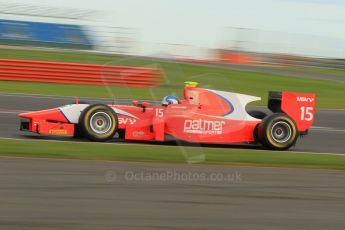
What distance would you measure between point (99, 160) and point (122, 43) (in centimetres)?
2267

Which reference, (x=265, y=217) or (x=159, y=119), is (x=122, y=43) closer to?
(x=159, y=119)

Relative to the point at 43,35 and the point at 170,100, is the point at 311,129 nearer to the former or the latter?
the point at 170,100

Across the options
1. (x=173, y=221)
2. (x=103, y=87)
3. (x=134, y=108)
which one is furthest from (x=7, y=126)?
(x=103, y=87)

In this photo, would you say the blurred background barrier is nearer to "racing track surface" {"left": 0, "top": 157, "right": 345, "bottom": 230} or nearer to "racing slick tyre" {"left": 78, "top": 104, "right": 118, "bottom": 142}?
"racing slick tyre" {"left": 78, "top": 104, "right": 118, "bottom": 142}

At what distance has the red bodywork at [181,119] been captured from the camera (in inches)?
410

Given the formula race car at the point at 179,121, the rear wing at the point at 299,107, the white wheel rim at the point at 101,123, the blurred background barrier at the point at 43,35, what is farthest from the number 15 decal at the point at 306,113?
the blurred background barrier at the point at 43,35

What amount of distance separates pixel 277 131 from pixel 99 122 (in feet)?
9.73

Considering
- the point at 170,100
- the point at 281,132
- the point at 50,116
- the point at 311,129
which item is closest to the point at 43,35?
the point at 311,129

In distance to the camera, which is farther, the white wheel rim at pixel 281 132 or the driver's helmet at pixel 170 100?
the white wheel rim at pixel 281 132

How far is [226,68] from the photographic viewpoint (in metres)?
31.4

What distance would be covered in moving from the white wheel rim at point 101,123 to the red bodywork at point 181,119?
209 millimetres

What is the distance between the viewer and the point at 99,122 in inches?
412

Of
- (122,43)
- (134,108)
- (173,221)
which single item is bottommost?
(173,221)

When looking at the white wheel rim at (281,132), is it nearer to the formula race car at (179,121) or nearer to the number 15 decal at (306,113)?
the formula race car at (179,121)
